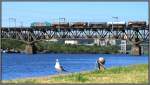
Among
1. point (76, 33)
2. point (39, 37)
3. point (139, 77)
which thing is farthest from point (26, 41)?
point (139, 77)

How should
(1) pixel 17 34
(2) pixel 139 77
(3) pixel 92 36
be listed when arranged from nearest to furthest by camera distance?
(2) pixel 139 77 → (3) pixel 92 36 → (1) pixel 17 34

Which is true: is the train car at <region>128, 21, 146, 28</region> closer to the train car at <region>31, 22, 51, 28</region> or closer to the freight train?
the freight train

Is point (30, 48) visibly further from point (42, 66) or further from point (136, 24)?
point (42, 66)

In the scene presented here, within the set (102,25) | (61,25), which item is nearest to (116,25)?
(102,25)

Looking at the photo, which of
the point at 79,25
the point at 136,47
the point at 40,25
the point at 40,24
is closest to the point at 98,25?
the point at 79,25

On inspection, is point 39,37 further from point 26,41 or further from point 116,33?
point 116,33

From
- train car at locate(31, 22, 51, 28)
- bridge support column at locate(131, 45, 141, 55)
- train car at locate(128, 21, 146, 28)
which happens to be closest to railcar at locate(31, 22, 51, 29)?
train car at locate(31, 22, 51, 28)

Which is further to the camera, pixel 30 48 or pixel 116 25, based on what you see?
pixel 30 48

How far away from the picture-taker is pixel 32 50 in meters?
153

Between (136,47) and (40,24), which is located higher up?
(40,24)

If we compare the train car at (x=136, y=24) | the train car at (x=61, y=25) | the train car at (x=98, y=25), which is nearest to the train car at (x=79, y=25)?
the train car at (x=98, y=25)

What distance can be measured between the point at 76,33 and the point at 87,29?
3381 millimetres

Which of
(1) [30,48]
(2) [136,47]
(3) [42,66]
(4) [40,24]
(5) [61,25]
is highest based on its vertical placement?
(4) [40,24]

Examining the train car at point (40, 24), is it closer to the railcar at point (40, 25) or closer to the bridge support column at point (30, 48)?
the railcar at point (40, 25)
